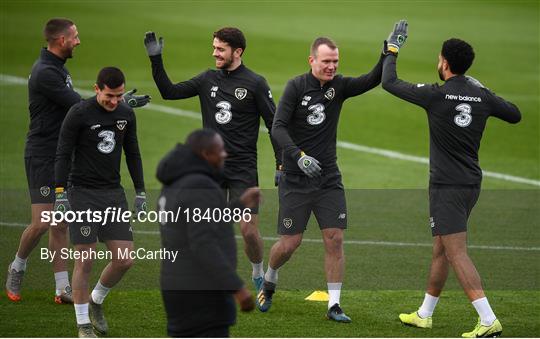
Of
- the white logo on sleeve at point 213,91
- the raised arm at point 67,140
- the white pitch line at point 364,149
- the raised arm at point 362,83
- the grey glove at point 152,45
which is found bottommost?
the white pitch line at point 364,149

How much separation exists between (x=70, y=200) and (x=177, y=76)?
770 inches

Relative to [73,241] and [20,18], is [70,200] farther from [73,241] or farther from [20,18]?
[20,18]

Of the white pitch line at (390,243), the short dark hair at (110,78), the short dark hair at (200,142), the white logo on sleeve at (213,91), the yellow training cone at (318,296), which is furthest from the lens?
the white pitch line at (390,243)

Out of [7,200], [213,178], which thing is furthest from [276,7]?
[213,178]

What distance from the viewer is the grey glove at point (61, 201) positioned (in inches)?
456

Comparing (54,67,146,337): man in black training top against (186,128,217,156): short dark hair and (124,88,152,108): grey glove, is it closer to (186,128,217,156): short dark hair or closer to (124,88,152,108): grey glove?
(124,88,152,108): grey glove

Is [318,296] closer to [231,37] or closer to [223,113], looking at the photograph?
[223,113]

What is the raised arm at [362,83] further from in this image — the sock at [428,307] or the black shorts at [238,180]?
the sock at [428,307]

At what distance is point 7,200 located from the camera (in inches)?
732

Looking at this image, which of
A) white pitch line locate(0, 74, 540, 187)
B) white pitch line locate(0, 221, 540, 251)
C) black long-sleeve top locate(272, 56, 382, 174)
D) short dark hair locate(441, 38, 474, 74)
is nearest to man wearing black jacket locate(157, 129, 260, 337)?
short dark hair locate(441, 38, 474, 74)

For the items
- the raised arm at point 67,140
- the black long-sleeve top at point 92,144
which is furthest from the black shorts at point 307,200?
the raised arm at point 67,140

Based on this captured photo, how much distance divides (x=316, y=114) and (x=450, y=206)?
183 cm

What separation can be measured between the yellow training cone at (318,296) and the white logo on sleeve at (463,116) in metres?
2.84

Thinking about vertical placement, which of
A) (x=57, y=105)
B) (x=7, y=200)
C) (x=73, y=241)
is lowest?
(x=7, y=200)
